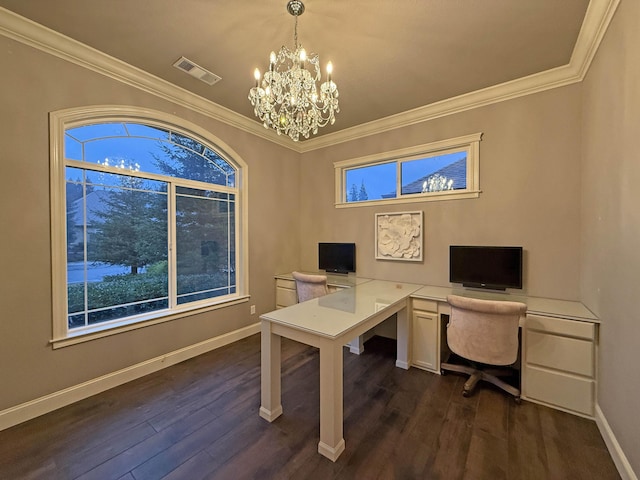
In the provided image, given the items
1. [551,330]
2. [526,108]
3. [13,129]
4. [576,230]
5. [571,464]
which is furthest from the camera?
[526,108]

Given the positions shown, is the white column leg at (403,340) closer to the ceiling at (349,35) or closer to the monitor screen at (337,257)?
the monitor screen at (337,257)

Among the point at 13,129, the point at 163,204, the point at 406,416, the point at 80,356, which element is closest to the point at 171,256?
the point at 163,204

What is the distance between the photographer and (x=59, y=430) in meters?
1.92

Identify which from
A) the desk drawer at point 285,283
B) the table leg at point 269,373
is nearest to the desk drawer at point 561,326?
the table leg at point 269,373

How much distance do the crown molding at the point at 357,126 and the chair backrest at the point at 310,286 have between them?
7.08 feet

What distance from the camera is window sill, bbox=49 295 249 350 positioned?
2207 mm

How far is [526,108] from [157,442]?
4.33 metres

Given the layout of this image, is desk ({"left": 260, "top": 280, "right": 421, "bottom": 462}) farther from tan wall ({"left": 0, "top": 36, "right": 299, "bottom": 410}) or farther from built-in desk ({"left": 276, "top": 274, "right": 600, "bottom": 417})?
tan wall ({"left": 0, "top": 36, "right": 299, "bottom": 410})

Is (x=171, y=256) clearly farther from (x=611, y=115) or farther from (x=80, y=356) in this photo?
(x=611, y=115)

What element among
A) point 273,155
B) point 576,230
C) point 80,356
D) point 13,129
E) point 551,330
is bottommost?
point 80,356

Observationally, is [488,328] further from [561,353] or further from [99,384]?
[99,384]

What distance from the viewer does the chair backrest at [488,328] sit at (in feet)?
6.89

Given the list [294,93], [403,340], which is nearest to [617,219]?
[403,340]

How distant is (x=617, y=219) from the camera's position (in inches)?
66.3
